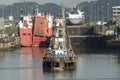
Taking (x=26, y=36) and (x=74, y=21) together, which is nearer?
(x=26, y=36)

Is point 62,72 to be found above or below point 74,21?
below

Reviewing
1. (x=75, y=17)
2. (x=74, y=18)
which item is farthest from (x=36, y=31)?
(x=74, y=18)

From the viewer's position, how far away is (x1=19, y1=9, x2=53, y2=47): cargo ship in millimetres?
101750

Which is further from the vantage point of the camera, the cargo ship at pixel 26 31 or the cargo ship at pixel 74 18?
the cargo ship at pixel 74 18

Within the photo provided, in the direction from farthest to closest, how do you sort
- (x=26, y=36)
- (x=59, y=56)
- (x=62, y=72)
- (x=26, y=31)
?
(x=26, y=31) < (x=26, y=36) < (x=59, y=56) < (x=62, y=72)

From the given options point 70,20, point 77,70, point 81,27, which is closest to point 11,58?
point 77,70

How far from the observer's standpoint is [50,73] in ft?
172

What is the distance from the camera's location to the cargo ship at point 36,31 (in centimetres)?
10175

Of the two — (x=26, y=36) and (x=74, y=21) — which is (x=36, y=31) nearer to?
(x=26, y=36)

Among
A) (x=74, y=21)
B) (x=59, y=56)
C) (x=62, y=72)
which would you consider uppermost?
(x=74, y=21)

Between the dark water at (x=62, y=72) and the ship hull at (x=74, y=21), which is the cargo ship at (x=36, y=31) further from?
the dark water at (x=62, y=72)

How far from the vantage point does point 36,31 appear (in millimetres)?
103125

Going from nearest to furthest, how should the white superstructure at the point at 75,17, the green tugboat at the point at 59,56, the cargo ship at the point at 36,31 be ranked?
the green tugboat at the point at 59,56, the cargo ship at the point at 36,31, the white superstructure at the point at 75,17

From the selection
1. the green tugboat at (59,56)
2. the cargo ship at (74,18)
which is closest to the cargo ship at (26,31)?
the cargo ship at (74,18)
